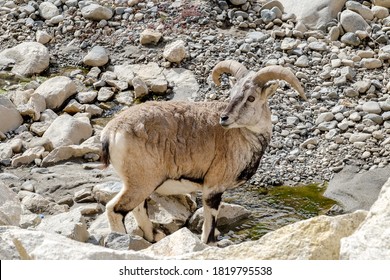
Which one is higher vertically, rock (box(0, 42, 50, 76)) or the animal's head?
the animal's head

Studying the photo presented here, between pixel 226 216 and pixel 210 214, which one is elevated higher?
pixel 210 214

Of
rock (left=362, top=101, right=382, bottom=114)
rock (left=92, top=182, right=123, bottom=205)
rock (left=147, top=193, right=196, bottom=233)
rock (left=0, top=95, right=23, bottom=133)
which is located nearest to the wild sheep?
rock (left=147, top=193, right=196, bottom=233)

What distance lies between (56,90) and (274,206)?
15.6 ft

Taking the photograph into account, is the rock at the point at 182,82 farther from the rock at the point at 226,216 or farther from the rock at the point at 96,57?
the rock at the point at 226,216

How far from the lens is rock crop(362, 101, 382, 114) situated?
1516cm

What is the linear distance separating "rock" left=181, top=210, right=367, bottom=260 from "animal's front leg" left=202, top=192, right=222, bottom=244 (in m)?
3.61

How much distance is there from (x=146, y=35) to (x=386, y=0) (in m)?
4.64

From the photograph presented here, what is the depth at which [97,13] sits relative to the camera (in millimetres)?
18562

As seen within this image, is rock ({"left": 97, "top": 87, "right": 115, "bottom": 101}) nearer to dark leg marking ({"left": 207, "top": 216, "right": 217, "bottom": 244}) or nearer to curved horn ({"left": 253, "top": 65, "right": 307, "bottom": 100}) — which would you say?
dark leg marking ({"left": 207, "top": 216, "right": 217, "bottom": 244})

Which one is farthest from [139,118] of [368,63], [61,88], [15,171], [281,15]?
[281,15]

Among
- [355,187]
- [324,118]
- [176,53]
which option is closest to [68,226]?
[355,187]

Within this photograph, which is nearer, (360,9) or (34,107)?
(34,107)

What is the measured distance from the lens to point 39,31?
60.2 ft

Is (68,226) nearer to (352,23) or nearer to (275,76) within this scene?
(275,76)
